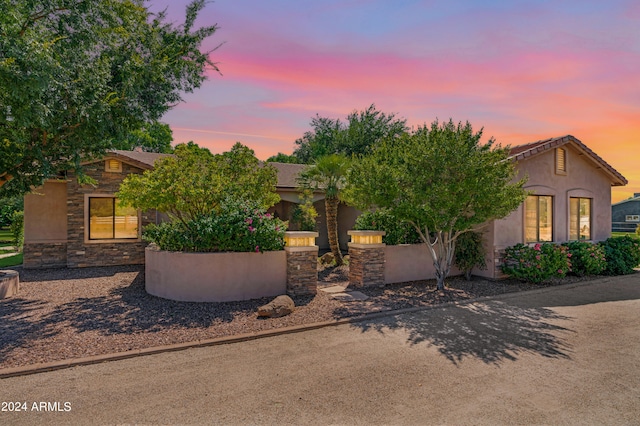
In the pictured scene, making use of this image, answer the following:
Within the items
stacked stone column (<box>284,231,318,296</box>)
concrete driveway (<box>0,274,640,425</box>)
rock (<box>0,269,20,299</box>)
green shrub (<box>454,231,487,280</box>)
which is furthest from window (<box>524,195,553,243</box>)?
rock (<box>0,269,20,299</box>)

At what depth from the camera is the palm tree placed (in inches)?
545

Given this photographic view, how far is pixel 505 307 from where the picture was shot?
8492mm

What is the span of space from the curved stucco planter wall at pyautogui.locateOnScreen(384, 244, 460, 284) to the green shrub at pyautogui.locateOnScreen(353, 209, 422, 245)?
36 centimetres

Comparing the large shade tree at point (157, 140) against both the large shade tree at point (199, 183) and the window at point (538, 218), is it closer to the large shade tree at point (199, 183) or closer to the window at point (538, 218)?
the large shade tree at point (199, 183)

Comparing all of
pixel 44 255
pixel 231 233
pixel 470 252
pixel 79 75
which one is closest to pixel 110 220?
pixel 44 255

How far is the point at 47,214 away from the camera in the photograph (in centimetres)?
1360

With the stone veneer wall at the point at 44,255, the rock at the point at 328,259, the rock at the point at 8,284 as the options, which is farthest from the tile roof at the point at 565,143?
the stone veneer wall at the point at 44,255

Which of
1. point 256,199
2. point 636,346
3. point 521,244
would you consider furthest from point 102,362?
point 521,244

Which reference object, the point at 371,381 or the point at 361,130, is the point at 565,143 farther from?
the point at 361,130

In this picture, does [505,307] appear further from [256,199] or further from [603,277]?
[256,199]

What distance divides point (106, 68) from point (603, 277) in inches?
685

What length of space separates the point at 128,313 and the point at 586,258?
14.2m

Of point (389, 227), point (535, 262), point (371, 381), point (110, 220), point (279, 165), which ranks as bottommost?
point (371, 381)

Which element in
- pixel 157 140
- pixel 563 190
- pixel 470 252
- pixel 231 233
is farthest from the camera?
pixel 157 140
